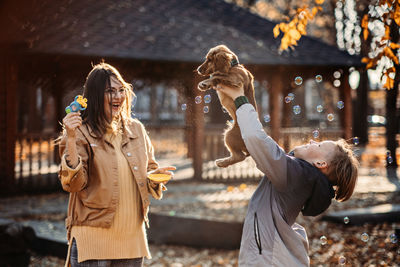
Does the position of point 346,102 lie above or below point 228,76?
above

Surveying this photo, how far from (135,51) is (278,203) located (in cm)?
979

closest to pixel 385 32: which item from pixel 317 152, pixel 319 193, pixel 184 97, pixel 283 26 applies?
pixel 283 26

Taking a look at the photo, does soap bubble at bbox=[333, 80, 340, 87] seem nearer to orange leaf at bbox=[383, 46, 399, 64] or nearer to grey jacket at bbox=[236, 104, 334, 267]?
orange leaf at bbox=[383, 46, 399, 64]

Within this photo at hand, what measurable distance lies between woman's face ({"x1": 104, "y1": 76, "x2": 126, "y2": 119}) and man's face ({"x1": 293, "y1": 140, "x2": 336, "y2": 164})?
121 centimetres

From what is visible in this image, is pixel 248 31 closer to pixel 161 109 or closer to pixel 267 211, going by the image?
pixel 267 211

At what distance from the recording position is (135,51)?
11.7 m

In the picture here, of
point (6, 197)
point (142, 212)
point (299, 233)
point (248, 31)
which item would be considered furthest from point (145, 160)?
point (248, 31)

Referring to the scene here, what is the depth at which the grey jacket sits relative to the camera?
2275 mm

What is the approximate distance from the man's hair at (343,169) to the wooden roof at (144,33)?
366 inches

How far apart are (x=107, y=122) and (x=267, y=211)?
3.96 ft

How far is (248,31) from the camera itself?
1580cm

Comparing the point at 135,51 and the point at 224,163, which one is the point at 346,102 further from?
the point at 224,163

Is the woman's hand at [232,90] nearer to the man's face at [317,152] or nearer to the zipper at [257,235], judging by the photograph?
the man's face at [317,152]

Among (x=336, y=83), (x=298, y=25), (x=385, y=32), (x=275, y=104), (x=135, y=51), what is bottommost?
(x=385, y=32)
